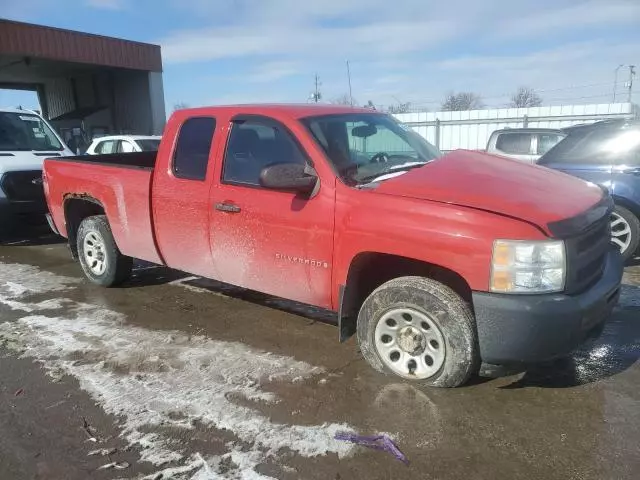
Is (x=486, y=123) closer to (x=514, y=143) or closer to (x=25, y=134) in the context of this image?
(x=514, y=143)

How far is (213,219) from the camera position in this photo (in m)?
4.23

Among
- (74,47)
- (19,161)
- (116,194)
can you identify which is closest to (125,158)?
(116,194)

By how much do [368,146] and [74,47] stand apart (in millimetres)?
21206

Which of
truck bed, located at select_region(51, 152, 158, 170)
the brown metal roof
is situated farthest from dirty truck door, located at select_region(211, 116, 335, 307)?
the brown metal roof

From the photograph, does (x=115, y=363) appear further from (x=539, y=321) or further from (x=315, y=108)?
(x=539, y=321)

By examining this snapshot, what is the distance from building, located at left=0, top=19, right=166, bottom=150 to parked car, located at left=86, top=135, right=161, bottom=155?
301 inches

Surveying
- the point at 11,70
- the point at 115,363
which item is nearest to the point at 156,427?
the point at 115,363

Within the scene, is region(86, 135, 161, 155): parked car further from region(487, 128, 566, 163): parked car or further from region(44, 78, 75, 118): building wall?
region(44, 78, 75, 118): building wall

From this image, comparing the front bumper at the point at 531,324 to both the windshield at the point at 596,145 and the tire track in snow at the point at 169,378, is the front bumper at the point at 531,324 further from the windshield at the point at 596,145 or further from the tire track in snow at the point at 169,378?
the windshield at the point at 596,145

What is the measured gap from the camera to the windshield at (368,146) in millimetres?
3713

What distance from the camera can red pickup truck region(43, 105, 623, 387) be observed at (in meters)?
2.94

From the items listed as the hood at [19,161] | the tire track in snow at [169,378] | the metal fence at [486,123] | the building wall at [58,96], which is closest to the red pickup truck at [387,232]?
the tire track in snow at [169,378]

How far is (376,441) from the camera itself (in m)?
2.90

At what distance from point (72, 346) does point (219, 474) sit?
2156mm
